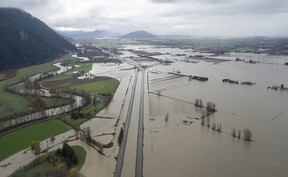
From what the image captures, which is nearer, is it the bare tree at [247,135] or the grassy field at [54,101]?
the bare tree at [247,135]

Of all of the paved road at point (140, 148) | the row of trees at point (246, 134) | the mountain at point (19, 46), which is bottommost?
the paved road at point (140, 148)

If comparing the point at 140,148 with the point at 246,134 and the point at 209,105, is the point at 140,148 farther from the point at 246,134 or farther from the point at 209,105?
the point at 209,105

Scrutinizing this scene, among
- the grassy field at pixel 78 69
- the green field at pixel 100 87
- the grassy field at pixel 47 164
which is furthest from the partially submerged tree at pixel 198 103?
the grassy field at pixel 78 69

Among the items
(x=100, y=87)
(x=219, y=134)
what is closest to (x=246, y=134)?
(x=219, y=134)

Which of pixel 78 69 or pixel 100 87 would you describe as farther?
pixel 78 69

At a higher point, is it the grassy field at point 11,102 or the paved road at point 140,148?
the grassy field at point 11,102

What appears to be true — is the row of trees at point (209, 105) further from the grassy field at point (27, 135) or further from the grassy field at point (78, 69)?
the grassy field at point (78, 69)
